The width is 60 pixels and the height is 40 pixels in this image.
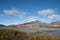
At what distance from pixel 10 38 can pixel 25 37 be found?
959mm

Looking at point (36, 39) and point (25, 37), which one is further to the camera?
point (25, 37)

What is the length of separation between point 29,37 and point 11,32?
147 centimetres

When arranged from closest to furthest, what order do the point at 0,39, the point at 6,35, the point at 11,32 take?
1. the point at 0,39
2. the point at 6,35
3. the point at 11,32

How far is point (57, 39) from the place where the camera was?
10047mm

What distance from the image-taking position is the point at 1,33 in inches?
424

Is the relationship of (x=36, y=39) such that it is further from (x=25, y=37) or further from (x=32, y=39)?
(x=25, y=37)

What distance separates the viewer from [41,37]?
10.2 metres

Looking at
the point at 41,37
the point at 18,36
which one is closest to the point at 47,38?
the point at 41,37

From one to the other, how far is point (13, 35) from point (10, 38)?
511mm

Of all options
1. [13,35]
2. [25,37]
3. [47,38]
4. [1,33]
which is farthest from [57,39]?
[1,33]

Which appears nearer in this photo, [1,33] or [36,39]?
[36,39]

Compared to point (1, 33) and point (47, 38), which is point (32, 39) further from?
point (1, 33)

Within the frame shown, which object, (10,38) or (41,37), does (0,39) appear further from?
(41,37)

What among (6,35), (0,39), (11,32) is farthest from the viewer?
(11,32)
